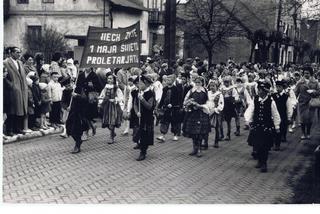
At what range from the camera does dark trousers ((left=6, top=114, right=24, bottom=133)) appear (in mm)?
11453

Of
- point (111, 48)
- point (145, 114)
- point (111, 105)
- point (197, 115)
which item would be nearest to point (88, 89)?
point (111, 105)

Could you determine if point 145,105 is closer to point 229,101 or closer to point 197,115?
point 197,115

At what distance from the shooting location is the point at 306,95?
13.8 meters

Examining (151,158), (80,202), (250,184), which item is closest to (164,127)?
(151,158)

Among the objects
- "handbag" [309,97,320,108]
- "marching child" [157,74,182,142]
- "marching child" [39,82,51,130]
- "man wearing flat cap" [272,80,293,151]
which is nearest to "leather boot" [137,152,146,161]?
"marching child" [157,74,182,142]

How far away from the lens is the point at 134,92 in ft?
34.8

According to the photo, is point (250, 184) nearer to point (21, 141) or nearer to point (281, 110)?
point (281, 110)

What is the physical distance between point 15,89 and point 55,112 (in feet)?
6.35

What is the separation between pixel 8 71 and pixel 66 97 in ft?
4.82

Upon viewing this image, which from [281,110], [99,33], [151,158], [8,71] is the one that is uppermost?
[99,33]

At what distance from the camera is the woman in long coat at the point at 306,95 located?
1358 cm

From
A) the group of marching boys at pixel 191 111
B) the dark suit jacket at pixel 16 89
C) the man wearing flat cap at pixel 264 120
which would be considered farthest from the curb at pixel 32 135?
the man wearing flat cap at pixel 264 120

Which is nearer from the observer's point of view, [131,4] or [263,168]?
[263,168]

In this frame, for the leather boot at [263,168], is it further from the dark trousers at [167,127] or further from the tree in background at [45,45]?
the tree in background at [45,45]
